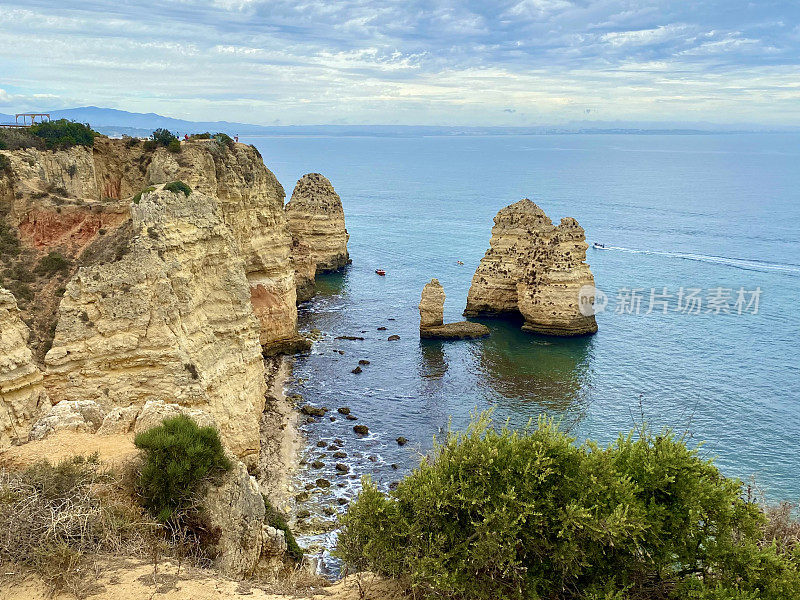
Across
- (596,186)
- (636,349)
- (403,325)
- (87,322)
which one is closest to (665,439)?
(87,322)

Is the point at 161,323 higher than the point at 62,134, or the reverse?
the point at 62,134

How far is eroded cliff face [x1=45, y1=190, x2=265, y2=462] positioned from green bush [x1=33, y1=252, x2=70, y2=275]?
1.62 meters

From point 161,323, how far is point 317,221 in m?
53.3

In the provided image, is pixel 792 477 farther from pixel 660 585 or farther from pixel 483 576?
pixel 483 576

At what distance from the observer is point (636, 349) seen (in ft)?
165

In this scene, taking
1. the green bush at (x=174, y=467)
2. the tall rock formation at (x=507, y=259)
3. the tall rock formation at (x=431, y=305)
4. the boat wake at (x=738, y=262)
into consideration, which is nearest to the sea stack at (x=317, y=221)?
the tall rock formation at (x=431, y=305)

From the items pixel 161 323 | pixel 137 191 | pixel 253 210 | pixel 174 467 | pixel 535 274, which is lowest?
pixel 535 274

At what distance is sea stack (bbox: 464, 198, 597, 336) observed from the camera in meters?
53.7

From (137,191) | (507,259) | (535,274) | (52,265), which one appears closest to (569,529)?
(52,265)

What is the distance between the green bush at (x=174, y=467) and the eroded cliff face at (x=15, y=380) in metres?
7.19

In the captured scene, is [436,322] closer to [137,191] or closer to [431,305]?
[431,305]

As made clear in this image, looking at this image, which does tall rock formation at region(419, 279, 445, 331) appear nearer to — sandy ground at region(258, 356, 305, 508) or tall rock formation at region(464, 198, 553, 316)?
tall rock formation at region(464, 198, 553, 316)

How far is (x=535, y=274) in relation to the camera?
55.2m

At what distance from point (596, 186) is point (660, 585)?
577 feet
